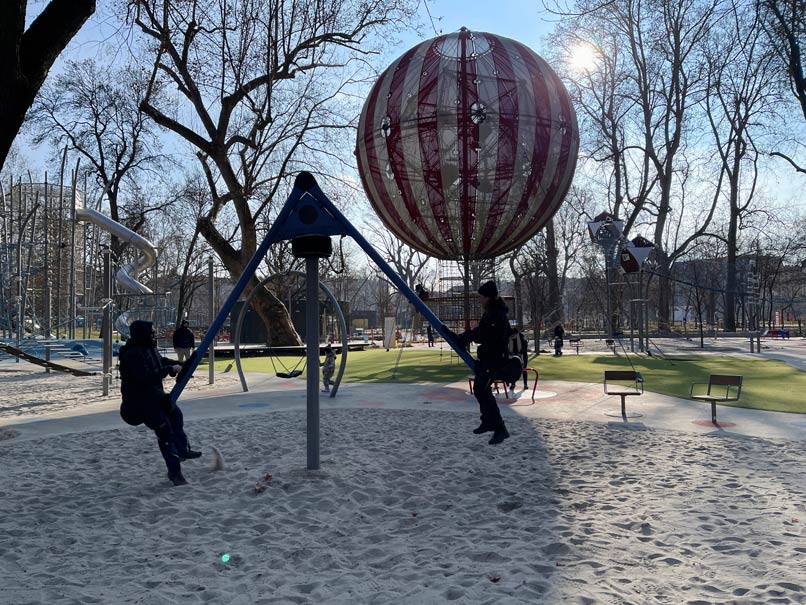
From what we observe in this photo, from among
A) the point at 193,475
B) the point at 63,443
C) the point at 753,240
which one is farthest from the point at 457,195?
the point at 753,240

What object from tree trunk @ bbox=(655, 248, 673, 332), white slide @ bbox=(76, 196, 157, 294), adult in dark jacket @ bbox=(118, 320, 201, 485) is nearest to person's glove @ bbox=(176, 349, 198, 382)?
adult in dark jacket @ bbox=(118, 320, 201, 485)

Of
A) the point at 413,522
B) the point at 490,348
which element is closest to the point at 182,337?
the point at 490,348

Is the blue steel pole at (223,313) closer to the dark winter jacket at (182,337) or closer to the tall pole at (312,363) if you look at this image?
the tall pole at (312,363)

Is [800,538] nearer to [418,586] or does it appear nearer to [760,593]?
[760,593]

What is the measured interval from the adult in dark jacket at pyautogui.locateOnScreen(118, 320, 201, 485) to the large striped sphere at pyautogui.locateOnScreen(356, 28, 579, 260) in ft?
14.1

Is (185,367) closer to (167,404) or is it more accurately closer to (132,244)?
(167,404)

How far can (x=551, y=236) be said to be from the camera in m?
36.4

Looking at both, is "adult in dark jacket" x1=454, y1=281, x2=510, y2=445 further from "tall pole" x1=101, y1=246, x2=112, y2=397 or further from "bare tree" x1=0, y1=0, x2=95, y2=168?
"tall pole" x1=101, y1=246, x2=112, y2=397

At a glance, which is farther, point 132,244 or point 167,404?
point 132,244

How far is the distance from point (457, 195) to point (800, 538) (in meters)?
5.77

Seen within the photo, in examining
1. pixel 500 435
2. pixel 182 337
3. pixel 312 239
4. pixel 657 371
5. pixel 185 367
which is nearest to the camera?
pixel 185 367

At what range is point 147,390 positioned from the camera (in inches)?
235

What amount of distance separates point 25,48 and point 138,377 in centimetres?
417

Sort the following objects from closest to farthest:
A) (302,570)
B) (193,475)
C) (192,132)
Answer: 1. (302,570)
2. (193,475)
3. (192,132)
